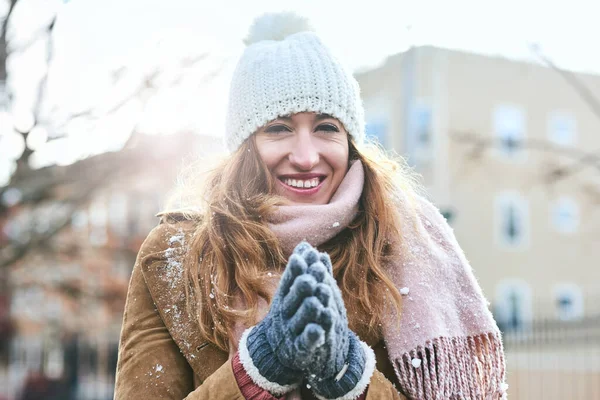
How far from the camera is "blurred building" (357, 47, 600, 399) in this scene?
72.3 feet

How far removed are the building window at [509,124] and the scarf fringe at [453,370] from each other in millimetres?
21781

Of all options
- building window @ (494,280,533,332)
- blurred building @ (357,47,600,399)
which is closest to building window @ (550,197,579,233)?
blurred building @ (357,47,600,399)

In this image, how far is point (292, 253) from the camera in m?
2.12

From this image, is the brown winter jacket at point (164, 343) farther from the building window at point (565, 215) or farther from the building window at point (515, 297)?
the building window at point (565, 215)

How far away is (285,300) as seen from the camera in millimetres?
1678

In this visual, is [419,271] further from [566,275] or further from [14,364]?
[14,364]

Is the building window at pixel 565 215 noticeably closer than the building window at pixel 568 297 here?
Yes

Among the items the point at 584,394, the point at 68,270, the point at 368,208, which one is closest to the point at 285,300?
the point at 368,208

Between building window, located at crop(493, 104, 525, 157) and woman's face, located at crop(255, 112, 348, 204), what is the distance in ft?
71.3

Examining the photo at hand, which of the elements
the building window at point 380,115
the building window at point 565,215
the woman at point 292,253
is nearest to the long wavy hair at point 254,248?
the woman at point 292,253

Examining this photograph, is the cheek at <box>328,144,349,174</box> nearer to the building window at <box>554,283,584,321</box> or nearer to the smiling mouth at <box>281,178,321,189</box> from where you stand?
the smiling mouth at <box>281,178,321,189</box>

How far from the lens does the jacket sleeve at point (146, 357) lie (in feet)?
6.95

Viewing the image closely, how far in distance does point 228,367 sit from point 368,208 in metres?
0.73

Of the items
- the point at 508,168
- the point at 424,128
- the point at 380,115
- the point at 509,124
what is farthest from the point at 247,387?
the point at 508,168
